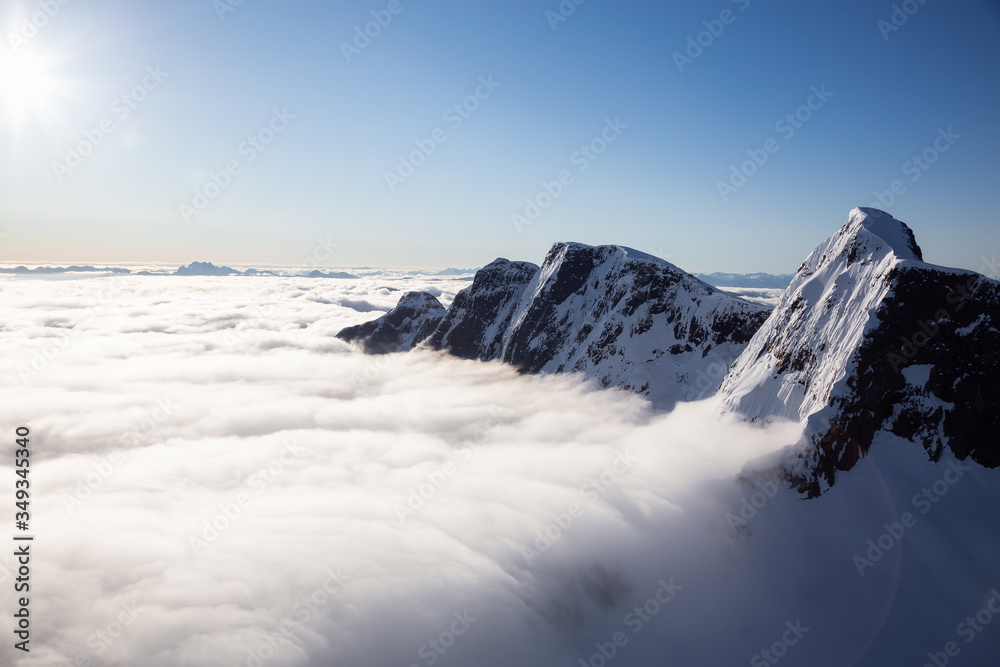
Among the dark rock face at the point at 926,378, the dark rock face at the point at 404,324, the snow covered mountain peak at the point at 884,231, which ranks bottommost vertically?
the dark rock face at the point at 404,324

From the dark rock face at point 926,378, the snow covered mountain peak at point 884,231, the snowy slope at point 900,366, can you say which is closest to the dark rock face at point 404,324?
the snow covered mountain peak at point 884,231

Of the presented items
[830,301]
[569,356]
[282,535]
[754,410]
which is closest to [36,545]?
[282,535]

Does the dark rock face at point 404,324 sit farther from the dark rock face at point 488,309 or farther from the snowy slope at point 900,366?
the snowy slope at point 900,366

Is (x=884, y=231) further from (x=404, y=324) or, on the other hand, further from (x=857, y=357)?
(x=404, y=324)

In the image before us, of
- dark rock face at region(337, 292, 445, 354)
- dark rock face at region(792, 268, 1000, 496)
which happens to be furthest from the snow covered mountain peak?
dark rock face at region(337, 292, 445, 354)

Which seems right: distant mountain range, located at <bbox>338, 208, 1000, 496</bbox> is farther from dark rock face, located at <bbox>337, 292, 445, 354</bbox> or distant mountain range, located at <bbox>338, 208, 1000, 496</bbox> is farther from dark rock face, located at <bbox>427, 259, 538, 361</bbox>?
dark rock face, located at <bbox>337, 292, 445, 354</bbox>
